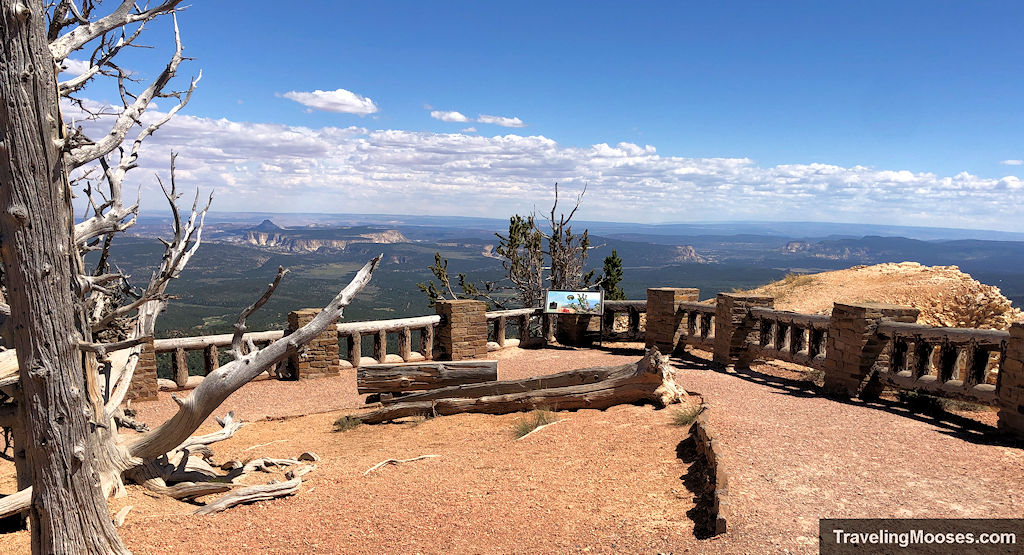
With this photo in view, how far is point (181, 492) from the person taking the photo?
625 centimetres

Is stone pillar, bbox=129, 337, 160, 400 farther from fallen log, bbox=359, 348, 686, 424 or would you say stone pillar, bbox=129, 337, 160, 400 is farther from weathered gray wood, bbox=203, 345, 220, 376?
fallen log, bbox=359, 348, 686, 424

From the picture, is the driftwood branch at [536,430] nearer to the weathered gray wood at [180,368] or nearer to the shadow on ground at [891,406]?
→ the shadow on ground at [891,406]

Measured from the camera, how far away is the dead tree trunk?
147 inches

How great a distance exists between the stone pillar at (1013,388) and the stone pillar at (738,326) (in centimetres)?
488

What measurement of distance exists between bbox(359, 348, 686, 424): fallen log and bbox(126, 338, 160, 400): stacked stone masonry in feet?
15.2

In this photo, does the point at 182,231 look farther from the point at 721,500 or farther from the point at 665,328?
the point at 665,328

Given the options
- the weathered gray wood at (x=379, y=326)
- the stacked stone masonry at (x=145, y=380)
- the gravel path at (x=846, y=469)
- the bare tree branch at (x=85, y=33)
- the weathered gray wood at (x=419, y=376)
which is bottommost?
the stacked stone masonry at (x=145, y=380)

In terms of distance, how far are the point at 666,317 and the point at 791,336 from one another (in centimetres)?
345

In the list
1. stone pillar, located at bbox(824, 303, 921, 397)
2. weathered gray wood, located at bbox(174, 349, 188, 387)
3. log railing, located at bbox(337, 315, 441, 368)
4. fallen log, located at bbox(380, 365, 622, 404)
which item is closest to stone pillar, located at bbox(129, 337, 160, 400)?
weathered gray wood, located at bbox(174, 349, 188, 387)

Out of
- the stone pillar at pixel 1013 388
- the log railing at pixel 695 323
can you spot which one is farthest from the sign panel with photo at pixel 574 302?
the stone pillar at pixel 1013 388

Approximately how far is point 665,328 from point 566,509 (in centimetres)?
946

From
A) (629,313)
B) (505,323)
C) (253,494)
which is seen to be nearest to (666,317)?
(629,313)

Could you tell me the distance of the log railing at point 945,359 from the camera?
815cm

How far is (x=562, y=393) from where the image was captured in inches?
370
